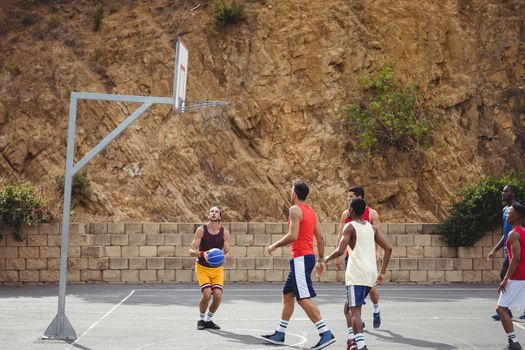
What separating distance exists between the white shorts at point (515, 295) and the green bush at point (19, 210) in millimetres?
13132

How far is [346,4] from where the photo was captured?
31.7m

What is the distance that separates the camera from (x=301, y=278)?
A: 10094mm

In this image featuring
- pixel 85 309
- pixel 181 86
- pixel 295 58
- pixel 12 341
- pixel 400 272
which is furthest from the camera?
pixel 295 58

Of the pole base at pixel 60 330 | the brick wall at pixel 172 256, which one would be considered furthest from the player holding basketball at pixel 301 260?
the brick wall at pixel 172 256

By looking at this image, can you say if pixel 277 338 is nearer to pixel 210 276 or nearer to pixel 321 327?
pixel 321 327

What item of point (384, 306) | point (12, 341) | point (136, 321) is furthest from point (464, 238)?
point (12, 341)

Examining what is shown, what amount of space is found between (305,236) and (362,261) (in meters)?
1.06

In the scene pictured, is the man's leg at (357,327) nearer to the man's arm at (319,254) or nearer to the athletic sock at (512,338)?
Answer: the man's arm at (319,254)

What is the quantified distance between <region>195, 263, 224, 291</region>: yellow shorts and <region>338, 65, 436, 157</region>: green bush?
16965 millimetres

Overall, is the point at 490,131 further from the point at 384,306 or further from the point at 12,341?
the point at 12,341

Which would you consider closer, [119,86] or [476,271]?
[476,271]

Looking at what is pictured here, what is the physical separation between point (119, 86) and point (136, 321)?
1807 cm

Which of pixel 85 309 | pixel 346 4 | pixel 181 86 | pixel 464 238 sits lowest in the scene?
pixel 85 309

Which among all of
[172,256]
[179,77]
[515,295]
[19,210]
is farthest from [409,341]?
[19,210]
